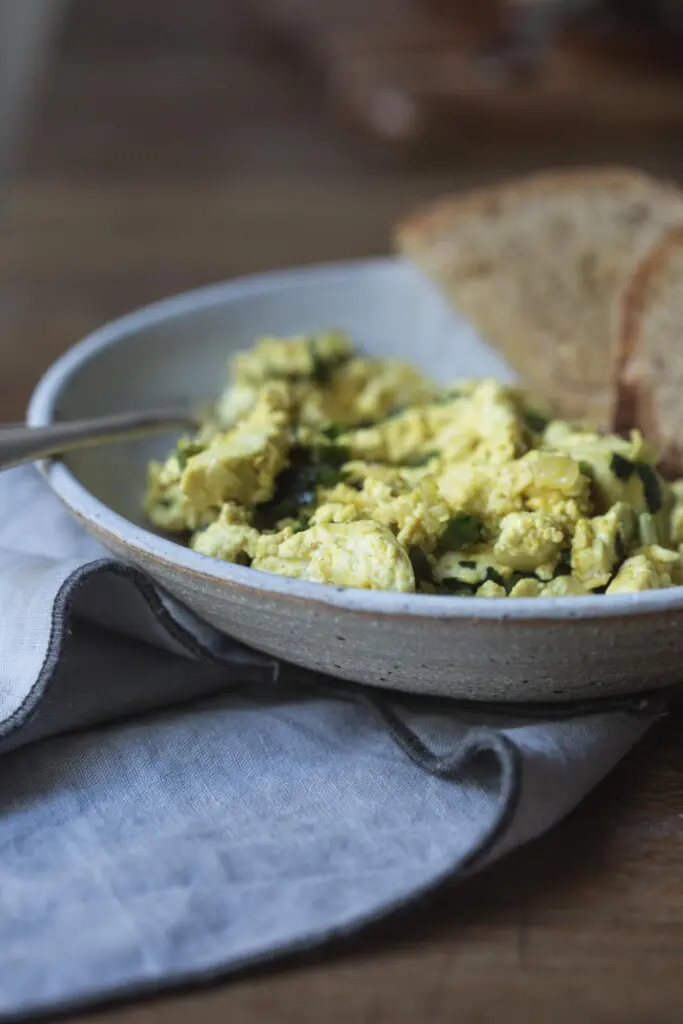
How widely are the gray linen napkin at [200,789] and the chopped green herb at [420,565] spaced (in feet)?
0.69

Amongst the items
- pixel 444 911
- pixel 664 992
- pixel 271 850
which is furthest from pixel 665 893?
pixel 271 850

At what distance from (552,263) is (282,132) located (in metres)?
2.14

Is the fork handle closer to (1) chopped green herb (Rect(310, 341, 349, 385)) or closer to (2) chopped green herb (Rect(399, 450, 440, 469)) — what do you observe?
(1) chopped green herb (Rect(310, 341, 349, 385))

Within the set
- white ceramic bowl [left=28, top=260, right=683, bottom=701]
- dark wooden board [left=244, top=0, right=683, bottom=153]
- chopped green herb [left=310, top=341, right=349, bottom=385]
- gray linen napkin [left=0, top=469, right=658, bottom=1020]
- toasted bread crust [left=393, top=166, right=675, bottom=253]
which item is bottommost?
gray linen napkin [left=0, top=469, right=658, bottom=1020]

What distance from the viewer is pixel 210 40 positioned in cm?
583

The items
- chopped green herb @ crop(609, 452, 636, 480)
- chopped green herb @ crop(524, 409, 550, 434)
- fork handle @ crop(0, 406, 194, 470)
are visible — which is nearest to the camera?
chopped green herb @ crop(609, 452, 636, 480)

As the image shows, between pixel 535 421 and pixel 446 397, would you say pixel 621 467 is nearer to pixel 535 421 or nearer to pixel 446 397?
pixel 535 421

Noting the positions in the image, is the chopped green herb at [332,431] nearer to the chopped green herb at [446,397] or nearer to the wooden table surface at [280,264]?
the chopped green herb at [446,397]

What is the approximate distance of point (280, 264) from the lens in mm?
3465

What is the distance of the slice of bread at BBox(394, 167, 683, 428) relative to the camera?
2.62 metres

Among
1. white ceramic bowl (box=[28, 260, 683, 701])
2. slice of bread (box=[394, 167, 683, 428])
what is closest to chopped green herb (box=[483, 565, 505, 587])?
white ceramic bowl (box=[28, 260, 683, 701])

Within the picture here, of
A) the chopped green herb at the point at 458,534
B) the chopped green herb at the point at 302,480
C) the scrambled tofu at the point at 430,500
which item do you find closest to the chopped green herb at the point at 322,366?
the scrambled tofu at the point at 430,500

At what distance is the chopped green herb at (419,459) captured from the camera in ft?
6.30

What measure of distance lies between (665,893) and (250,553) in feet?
2.30
